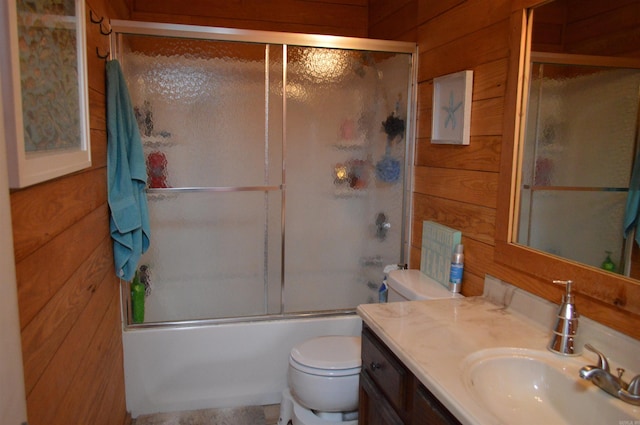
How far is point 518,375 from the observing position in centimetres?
129

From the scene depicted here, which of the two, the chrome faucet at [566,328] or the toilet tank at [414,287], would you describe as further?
the toilet tank at [414,287]

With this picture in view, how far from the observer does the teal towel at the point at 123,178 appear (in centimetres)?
197

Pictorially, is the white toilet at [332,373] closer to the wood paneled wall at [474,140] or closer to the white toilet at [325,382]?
the white toilet at [325,382]

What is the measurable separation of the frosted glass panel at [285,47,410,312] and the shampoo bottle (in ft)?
2.25

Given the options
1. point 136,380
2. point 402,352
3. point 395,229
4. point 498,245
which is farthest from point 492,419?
point 136,380

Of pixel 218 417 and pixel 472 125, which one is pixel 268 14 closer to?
pixel 472 125

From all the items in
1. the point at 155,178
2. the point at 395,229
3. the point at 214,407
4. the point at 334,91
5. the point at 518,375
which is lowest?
the point at 214,407

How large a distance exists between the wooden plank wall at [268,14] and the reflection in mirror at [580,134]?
1.86 m

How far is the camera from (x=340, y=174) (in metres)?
2.76

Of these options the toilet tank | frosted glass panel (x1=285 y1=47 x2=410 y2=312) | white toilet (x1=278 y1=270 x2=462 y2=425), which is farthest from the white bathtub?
the toilet tank

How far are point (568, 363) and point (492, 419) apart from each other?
0.42 metres

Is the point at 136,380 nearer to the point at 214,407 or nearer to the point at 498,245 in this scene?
the point at 214,407

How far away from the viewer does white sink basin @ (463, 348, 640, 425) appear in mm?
1112

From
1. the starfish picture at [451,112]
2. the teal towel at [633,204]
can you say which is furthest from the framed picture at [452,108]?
the teal towel at [633,204]
